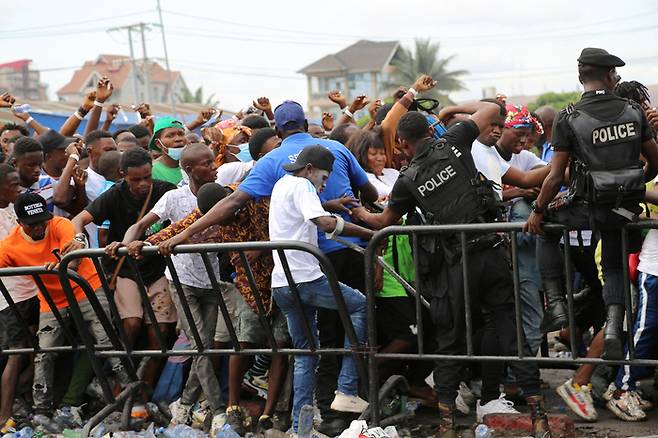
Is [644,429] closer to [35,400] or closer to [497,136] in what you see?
[497,136]

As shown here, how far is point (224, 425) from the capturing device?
7625 millimetres

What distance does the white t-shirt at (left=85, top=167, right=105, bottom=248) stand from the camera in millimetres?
9242

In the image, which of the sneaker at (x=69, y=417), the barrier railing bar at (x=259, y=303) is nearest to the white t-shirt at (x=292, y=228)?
the barrier railing bar at (x=259, y=303)

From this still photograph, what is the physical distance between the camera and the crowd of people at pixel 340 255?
248 inches

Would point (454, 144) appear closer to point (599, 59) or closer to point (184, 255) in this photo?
point (599, 59)

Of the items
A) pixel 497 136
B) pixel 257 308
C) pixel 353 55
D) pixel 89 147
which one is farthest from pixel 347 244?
pixel 353 55

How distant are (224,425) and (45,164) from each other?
345 centimetres

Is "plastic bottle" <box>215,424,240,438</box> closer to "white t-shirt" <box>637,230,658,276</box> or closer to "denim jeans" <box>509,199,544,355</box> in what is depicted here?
"denim jeans" <box>509,199,544,355</box>

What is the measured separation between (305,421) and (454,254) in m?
1.55

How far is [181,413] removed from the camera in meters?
8.23

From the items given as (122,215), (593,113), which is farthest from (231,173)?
(593,113)

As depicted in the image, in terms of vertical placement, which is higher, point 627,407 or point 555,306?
point 555,306

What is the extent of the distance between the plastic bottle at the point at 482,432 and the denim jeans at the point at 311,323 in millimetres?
882

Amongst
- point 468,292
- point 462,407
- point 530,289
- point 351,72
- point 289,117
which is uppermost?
point 289,117
